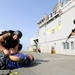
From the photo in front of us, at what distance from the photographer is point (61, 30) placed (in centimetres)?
3591

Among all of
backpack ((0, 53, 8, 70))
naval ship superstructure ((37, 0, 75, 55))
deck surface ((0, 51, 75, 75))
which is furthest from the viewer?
naval ship superstructure ((37, 0, 75, 55))

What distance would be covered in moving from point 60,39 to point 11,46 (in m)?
29.1

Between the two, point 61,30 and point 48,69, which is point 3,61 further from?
point 61,30

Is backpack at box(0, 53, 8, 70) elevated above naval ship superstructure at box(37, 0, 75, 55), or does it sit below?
below

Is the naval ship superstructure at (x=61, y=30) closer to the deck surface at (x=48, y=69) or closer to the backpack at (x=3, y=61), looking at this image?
the deck surface at (x=48, y=69)

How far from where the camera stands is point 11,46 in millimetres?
8078

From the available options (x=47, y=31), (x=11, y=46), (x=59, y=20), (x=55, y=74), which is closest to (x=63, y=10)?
(x=59, y=20)

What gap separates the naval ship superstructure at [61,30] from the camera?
31.2 meters

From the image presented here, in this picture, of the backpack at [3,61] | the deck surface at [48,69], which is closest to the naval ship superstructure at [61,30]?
the deck surface at [48,69]

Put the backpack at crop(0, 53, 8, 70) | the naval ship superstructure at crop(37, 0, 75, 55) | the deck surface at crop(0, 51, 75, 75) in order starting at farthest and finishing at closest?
the naval ship superstructure at crop(37, 0, 75, 55) → the backpack at crop(0, 53, 8, 70) → the deck surface at crop(0, 51, 75, 75)

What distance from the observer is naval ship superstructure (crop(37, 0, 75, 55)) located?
103 feet

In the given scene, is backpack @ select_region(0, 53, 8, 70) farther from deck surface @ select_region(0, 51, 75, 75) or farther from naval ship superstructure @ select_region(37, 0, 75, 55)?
naval ship superstructure @ select_region(37, 0, 75, 55)

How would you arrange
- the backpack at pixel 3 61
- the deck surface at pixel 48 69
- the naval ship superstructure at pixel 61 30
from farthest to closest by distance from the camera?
the naval ship superstructure at pixel 61 30 → the backpack at pixel 3 61 → the deck surface at pixel 48 69

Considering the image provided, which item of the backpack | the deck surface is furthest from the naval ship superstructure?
the backpack
